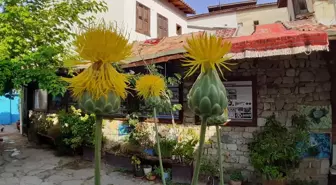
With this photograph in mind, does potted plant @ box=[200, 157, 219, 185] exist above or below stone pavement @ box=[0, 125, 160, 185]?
above

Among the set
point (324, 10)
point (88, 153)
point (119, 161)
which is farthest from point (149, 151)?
point (324, 10)

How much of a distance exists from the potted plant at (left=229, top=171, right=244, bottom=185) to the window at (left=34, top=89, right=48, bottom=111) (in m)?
8.47

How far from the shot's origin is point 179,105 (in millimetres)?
6832

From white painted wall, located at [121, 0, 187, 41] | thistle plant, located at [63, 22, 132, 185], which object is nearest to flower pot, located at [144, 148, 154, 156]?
white painted wall, located at [121, 0, 187, 41]

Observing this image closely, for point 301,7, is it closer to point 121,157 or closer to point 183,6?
point 121,157

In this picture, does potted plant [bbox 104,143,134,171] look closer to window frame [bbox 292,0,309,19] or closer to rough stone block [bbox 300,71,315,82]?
rough stone block [bbox 300,71,315,82]

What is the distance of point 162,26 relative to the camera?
14.3 m

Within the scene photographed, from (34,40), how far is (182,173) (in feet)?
15.6

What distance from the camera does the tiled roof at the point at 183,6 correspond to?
A: 50.1 ft

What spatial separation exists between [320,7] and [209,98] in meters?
9.15

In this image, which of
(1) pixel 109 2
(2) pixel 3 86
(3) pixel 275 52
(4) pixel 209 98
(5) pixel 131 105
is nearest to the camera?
(4) pixel 209 98

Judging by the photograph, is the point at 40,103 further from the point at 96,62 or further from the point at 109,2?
the point at 96,62

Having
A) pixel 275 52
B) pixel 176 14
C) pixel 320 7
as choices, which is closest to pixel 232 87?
pixel 275 52

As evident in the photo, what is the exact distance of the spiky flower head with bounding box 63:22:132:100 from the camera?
4.13 feet
